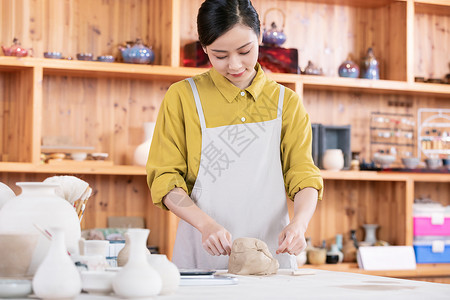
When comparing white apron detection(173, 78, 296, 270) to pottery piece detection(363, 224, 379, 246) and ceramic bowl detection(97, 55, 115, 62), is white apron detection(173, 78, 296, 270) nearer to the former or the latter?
ceramic bowl detection(97, 55, 115, 62)

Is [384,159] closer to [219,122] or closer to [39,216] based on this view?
[219,122]

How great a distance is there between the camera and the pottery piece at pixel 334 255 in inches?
169

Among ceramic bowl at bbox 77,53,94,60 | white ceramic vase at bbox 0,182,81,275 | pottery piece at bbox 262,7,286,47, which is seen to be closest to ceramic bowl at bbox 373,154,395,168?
pottery piece at bbox 262,7,286,47

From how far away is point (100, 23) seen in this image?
4148 millimetres

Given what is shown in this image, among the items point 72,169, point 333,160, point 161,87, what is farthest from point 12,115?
point 333,160

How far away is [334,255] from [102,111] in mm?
1723

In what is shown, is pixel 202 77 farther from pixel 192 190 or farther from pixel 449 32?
pixel 449 32

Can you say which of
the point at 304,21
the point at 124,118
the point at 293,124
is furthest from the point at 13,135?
the point at 293,124

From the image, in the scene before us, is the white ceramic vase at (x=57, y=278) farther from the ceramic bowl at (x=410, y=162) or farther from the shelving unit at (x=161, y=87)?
the ceramic bowl at (x=410, y=162)

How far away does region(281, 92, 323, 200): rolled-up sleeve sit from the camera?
6.75 feet

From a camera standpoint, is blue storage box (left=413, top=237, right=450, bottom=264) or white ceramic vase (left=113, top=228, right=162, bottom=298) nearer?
white ceramic vase (left=113, top=228, right=162, bottom=298)

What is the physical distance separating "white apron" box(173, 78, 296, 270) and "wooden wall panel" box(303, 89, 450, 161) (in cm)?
244

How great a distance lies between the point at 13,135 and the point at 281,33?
5.73 feet

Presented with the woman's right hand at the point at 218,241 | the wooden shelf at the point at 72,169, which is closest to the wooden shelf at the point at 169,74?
the wooden shelf at the point at 72,169
